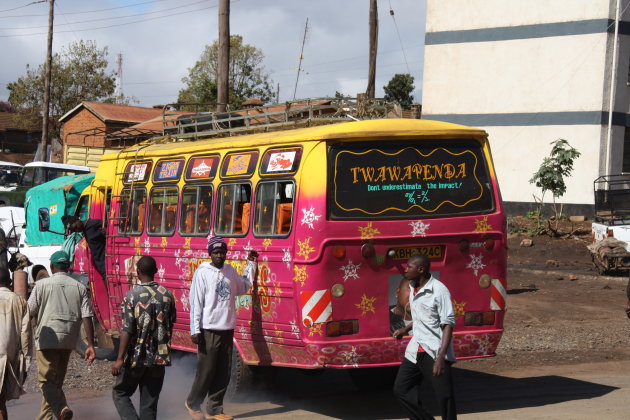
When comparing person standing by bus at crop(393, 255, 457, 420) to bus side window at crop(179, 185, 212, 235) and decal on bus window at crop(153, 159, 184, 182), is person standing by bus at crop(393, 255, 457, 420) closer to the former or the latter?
bus side window at crop(179, 185, 212, 235)

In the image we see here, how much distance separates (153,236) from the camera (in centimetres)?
1137

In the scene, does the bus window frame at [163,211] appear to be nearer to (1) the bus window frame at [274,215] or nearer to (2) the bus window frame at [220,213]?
(2) the bus window frame at [220,213]

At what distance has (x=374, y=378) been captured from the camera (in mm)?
10906

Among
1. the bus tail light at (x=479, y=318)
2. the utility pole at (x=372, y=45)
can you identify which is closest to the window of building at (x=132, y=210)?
the bus tail light at (x=479, y=318)

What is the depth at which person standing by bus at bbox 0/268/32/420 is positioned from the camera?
7598 millimetres

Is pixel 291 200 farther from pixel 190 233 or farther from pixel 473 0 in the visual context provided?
pixel 473 0

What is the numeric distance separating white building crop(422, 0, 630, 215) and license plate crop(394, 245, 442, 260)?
2467cm

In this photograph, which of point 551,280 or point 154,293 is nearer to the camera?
point 154,293

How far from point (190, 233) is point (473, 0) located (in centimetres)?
2643

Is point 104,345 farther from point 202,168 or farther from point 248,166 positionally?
point 248,166

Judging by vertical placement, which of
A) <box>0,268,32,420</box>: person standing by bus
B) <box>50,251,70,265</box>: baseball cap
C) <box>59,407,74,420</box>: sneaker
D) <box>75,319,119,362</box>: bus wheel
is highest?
<box>50,251,70,265</box>: baseball cap

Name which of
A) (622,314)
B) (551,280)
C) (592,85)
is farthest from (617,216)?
(592,85)

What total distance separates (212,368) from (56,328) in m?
1.56

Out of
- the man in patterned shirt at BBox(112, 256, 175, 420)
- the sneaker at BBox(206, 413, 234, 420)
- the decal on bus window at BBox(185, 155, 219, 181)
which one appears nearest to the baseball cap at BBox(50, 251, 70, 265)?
the man in patterned shirt at BBox(112, 256, 175, 420)
